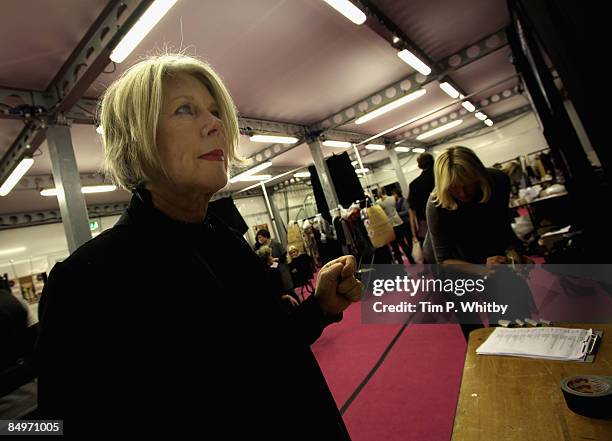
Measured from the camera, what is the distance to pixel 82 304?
0.61 meters

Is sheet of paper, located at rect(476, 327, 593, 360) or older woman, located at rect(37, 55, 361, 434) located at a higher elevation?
older woman, located at rect(37, 55, 361, 434)

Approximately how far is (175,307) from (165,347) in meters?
0.08

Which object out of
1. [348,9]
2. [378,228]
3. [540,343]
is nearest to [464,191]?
[540,343]

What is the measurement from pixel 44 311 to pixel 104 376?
185mm

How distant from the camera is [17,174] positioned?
6168 millimetres

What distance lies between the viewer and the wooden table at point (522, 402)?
2.76ft

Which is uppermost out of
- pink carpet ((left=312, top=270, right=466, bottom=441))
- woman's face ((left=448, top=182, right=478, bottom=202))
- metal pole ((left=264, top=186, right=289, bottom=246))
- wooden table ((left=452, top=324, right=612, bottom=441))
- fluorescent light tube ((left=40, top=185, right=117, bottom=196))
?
fluorescent light tube ((left=40, top=185, right=117, bottom=196))

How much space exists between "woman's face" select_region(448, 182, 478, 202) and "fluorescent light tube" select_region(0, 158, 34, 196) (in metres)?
6.75

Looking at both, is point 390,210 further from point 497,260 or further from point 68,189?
point 68,189

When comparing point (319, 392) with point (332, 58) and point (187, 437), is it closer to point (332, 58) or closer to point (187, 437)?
point (187, 437)

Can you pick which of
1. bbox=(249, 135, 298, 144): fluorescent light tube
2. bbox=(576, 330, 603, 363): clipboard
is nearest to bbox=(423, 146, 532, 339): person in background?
bbox=(576, 330, 603, 363): clipboard

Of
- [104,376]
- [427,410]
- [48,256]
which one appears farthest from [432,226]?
[48,256]

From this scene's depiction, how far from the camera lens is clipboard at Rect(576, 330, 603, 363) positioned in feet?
3.63

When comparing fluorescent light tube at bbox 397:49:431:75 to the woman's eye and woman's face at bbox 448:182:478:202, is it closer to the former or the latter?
woman's face at bbox 448:182:478:202
